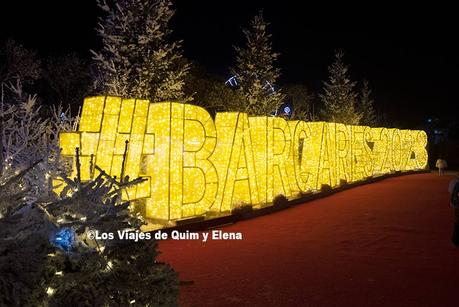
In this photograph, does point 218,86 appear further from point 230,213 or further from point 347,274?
point 347,274

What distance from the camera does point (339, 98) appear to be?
107ft

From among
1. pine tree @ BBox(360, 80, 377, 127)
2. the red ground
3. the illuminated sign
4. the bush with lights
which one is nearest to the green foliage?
the bush with lights

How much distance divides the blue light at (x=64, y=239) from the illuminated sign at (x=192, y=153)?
11.9 feet

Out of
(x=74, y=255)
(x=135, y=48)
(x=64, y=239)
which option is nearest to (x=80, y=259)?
(x=74, y=255)

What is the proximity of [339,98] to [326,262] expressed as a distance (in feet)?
90.1

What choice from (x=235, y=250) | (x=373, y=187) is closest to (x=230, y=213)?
(x=235, y=250)

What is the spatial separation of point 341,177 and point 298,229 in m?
8.29

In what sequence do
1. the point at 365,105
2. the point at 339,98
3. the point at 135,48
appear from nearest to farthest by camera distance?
1. the point at 135,48
2. the point at 339,98
3. the point at 365,105

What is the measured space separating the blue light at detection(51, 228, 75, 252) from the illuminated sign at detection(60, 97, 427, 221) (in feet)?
11.9

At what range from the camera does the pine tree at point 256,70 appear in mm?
22719

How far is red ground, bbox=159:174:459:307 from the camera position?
17.0 feet

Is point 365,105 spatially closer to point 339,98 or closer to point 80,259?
point 339,98

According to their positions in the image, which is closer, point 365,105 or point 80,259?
point 80,259

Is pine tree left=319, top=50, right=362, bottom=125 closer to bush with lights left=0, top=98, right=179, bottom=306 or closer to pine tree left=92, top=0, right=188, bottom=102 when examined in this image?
pine tree left=92, top=0, right=188, bottom=102
